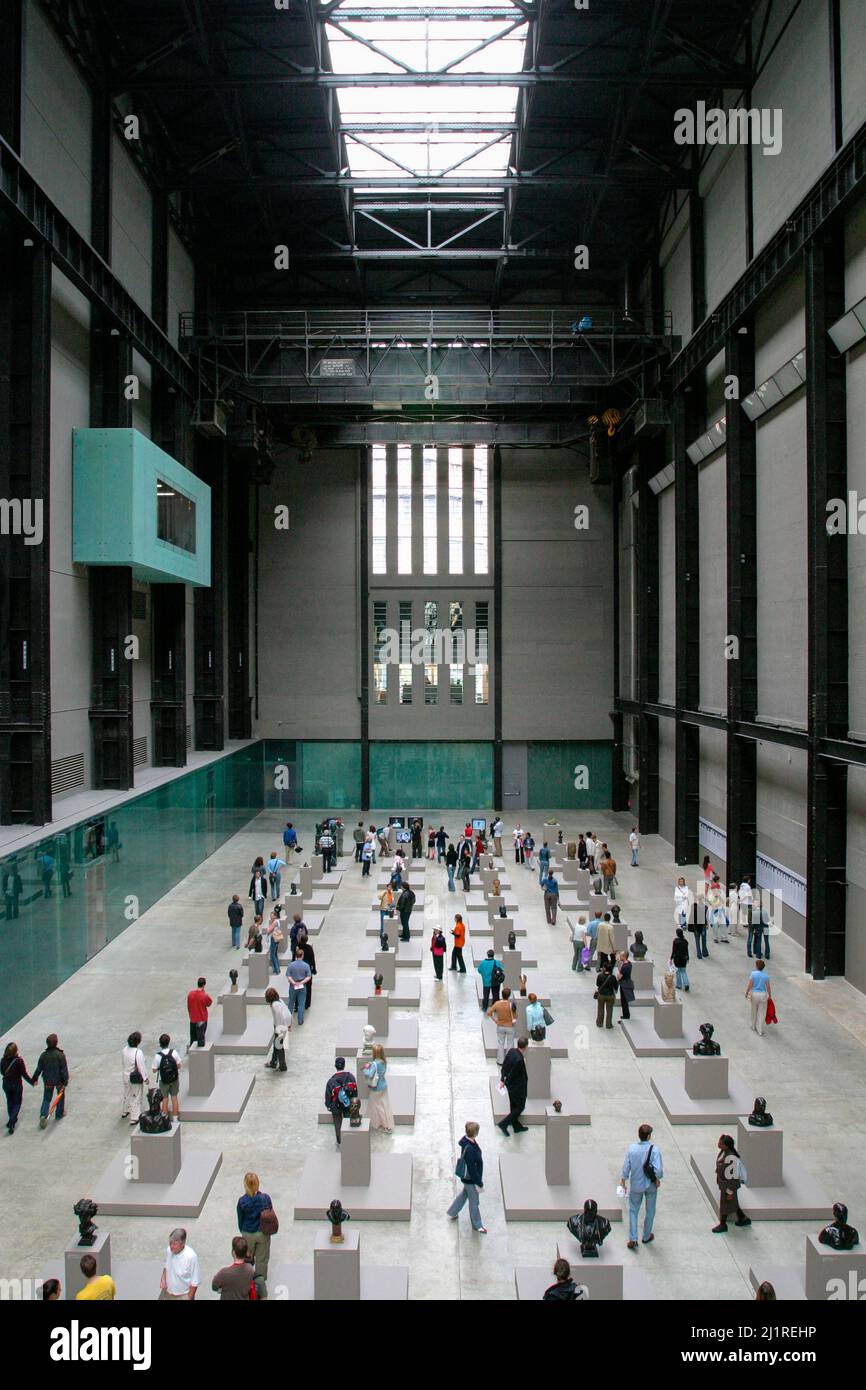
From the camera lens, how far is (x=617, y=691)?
3703cm

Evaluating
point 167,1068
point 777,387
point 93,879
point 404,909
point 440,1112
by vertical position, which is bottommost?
point 440,1112

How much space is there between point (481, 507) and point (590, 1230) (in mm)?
31653

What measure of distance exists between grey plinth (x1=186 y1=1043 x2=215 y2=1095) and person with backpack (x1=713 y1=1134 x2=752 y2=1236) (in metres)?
6.82

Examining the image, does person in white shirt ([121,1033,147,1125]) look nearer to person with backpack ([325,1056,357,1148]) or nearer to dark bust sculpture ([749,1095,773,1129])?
person with backpack ([325,1056,357,1148])

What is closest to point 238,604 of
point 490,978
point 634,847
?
point 634,847

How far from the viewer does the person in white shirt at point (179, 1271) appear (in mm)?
7516

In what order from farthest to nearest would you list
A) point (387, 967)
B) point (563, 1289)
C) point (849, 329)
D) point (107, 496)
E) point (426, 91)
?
point (426, 91) → point (107, 496) → point (387, 967) → point (849, 329) → point (563, 1289)

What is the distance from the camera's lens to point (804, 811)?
18.9 m

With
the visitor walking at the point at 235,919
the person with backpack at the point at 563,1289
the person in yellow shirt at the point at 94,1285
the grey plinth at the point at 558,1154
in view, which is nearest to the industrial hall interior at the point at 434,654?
the person with backpack at the point at 563,1289

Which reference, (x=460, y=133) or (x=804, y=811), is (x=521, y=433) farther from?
(x=804, y=811)

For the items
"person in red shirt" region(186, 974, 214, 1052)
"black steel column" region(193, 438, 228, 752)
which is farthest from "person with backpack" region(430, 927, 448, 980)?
"black steel column" region(193, 438, 228, 752)

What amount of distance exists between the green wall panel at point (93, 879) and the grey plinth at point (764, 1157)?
11.5 m

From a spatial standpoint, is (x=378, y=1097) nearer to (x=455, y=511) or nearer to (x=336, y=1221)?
(x=336, y=1221)

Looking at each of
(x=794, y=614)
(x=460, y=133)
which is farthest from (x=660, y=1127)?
(x=460, y=133)
